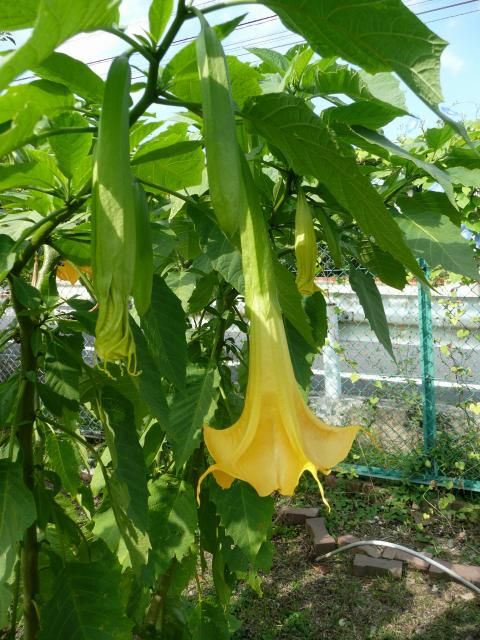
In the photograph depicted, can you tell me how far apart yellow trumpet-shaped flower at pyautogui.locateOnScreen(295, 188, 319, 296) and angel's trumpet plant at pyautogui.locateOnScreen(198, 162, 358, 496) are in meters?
0.32

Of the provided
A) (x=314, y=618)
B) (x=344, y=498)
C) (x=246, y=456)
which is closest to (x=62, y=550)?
(x=246, y=456)

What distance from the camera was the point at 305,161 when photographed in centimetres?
52

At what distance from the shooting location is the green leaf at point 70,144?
0.61m

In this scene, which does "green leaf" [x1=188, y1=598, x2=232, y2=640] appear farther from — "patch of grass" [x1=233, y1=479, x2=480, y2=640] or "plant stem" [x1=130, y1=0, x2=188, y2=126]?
"plant stem" [x1=130, y1=0, x2=188, y2=126]

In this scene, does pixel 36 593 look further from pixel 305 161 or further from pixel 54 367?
pixel 305 161

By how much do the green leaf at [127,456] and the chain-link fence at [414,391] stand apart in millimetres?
2109

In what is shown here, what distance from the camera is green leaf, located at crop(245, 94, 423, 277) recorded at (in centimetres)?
50

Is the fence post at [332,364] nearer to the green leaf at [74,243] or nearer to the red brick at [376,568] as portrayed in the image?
the red brick at [376,568]

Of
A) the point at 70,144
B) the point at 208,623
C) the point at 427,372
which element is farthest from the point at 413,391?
the point at 70,144

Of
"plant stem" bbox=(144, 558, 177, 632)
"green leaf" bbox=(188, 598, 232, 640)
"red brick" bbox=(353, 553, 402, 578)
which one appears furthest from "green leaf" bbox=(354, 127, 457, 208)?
"red brick" bbox=(353, 553, 402, 578)

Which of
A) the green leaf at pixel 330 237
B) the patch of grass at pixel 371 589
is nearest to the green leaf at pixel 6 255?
the green leaf at pixel 330 237

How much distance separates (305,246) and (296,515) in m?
2.18

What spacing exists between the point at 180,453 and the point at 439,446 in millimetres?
2354

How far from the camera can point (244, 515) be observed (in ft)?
3.58
